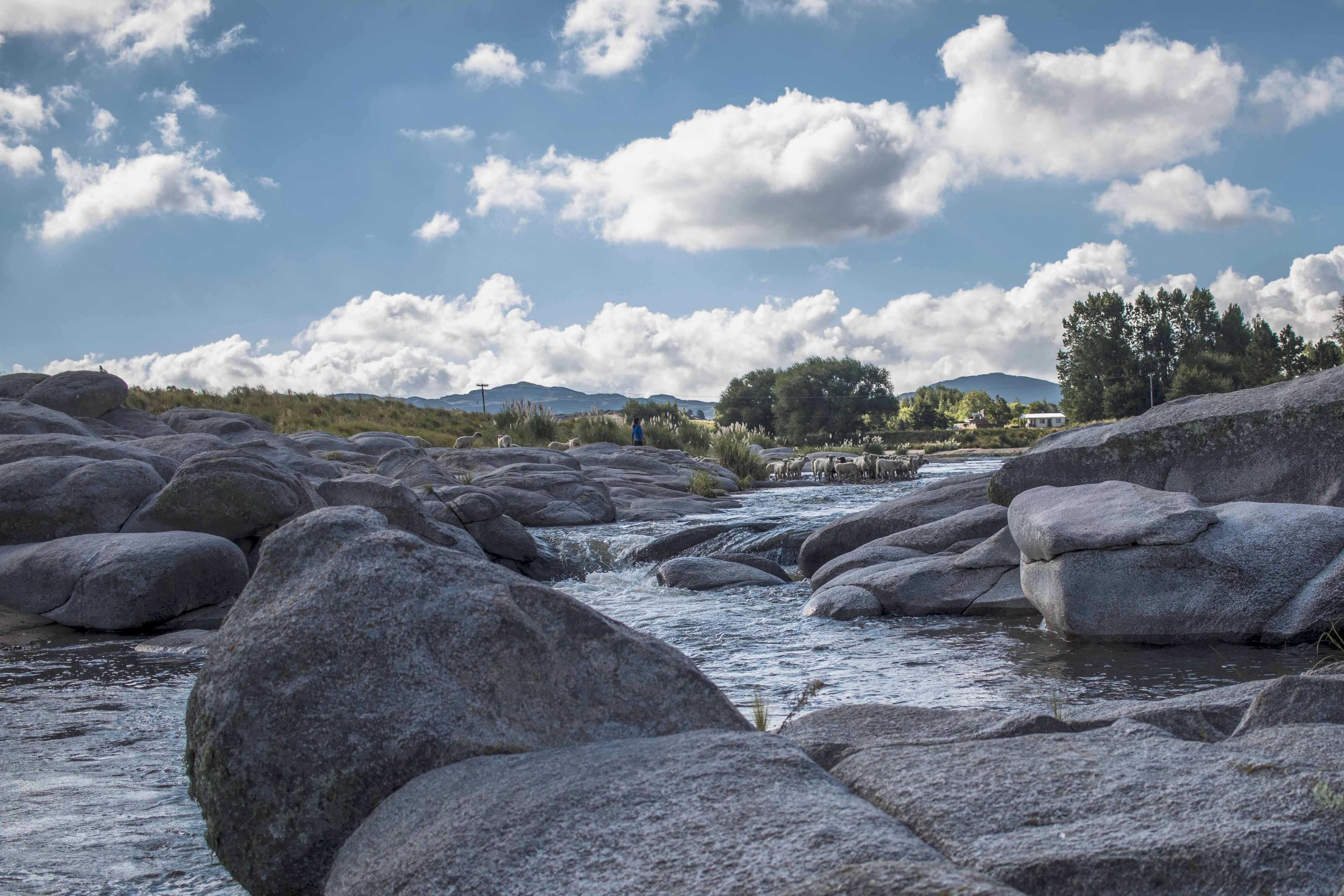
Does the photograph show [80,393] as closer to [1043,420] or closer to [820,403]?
[820,403]

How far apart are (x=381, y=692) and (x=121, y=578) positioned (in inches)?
273

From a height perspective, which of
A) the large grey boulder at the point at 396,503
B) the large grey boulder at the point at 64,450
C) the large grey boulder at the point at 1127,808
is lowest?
the large grey boulder at the point at 1127,808

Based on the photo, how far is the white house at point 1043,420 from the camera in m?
123

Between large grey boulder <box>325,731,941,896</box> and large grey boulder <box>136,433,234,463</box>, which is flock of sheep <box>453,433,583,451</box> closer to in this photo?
large grey boulder <box>136,433,234,463</box>

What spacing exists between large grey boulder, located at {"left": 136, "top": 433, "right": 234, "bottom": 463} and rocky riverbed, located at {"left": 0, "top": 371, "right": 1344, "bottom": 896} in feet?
13.3

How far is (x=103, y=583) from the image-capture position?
8.44 meters

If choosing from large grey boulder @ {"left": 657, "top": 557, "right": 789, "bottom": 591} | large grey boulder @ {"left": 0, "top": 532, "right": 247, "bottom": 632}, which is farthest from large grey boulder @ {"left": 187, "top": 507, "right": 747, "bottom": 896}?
large grey boulder @ {"left": 657, "top": 557, "right": 789, "bottom": 591}

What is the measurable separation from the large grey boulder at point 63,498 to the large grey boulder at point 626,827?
9.32m

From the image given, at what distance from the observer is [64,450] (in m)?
11.8

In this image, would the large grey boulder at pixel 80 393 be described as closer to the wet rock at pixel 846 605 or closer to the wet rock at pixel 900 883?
the wet rock at pixel 846 605

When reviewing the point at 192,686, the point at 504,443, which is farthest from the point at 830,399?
the point at 192,686

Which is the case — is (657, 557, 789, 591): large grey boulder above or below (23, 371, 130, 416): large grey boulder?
below

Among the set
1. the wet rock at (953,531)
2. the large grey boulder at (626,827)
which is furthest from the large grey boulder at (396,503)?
the large grey boulder at (626,827)

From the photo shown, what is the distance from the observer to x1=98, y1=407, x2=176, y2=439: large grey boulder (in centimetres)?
1934
